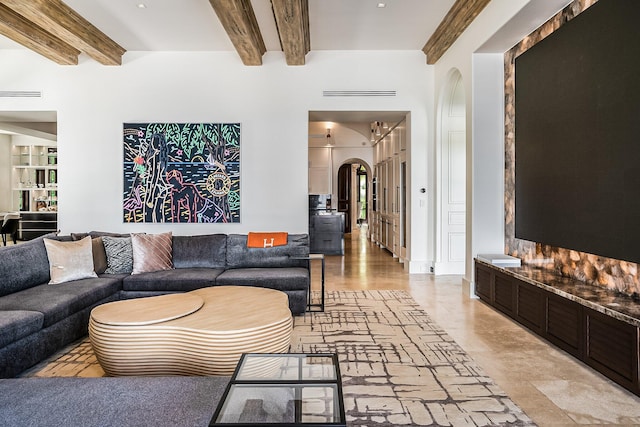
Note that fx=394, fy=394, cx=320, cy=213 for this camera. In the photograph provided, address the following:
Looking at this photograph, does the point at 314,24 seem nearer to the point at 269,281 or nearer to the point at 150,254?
the point at 269,281

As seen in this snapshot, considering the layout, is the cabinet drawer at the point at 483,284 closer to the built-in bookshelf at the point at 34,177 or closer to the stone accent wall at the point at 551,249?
the stone accent wall at the point at 551,249

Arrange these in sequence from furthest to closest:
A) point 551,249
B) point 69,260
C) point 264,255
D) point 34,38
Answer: point 34,38
point 264,255
point 551,249
point 69,260

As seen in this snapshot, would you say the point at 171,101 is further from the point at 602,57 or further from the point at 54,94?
the point at 602,57

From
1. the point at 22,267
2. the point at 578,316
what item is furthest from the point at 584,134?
the point at 22,267

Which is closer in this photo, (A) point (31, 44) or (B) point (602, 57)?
(B) point (602, 57)

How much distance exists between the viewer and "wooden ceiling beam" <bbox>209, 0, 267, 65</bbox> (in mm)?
4180

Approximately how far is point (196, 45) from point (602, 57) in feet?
16.6

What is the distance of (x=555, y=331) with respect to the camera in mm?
3121

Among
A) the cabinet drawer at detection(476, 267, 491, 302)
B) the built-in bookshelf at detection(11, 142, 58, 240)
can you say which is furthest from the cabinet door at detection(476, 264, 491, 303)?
the built-in bookshelf at detection(11, 142, 58, 240)

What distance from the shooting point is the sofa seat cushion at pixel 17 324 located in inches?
95.6

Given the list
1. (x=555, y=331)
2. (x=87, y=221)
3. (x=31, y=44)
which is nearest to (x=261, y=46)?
(x=31, y=44)

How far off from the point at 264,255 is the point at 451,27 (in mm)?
3689

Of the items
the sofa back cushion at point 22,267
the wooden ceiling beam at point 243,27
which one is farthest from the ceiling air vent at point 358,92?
the sofa back cushion at point 22,267

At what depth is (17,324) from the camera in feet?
8.27
